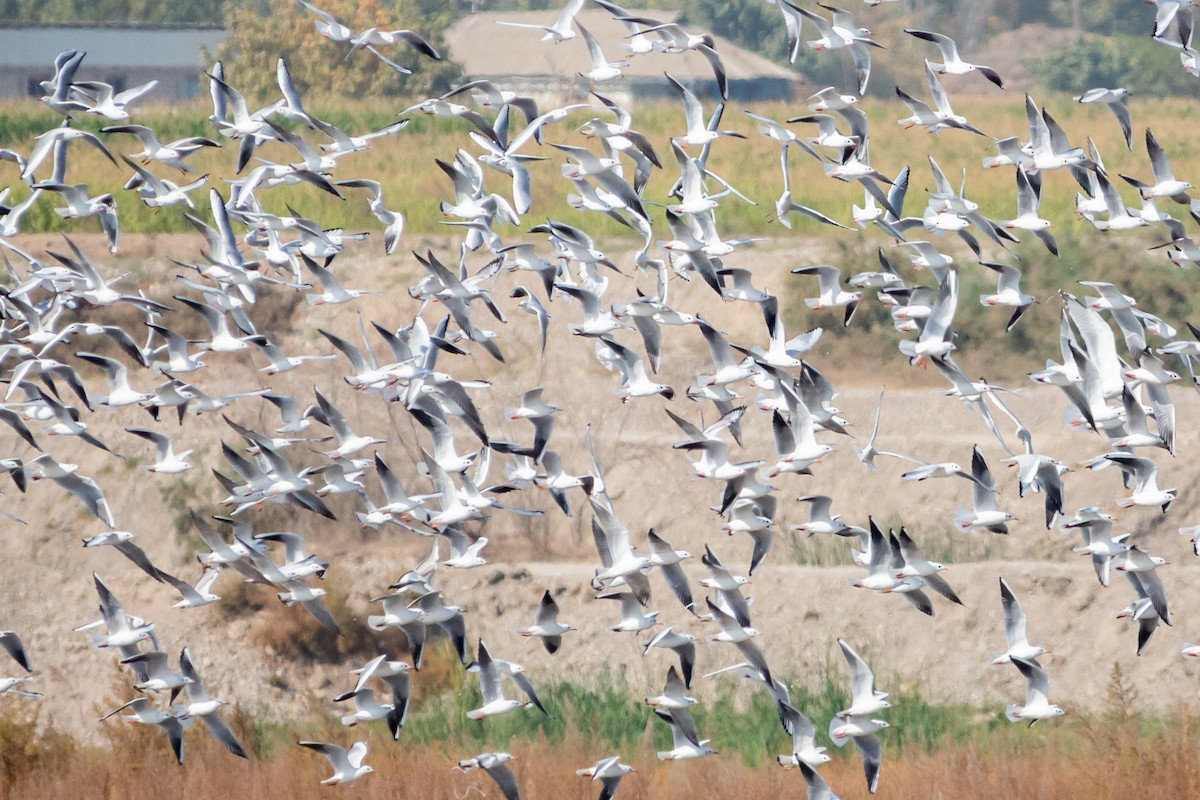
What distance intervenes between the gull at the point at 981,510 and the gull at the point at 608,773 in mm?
3390

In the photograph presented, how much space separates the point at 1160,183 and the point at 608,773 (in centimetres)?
663

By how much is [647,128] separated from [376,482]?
55.4ft

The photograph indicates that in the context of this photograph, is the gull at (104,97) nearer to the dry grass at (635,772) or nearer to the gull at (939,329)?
the dry grass at (635,772)

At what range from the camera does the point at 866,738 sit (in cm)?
1623

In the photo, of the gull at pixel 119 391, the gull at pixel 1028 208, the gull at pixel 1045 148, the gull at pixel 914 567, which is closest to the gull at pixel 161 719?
the gull at pixel 119 391

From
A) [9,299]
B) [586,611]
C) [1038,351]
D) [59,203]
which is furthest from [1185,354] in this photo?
[59,203]

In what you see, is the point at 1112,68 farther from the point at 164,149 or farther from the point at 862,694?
the point at 164,149

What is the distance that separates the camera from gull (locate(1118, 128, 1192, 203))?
15609 millimetres

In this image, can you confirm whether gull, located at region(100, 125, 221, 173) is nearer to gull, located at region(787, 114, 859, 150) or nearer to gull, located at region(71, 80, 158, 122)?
gull, located at region(71, 80, 158, 122)

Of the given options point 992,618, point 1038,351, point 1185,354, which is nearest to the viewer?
point 1185,354

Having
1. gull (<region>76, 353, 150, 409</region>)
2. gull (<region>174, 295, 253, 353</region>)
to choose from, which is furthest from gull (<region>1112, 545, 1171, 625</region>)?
gull (<region>76, 353, 150, 409</region>)

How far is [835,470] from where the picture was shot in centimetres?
2556

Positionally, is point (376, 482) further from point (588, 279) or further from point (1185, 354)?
point (1185, 354)

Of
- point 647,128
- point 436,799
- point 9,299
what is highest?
point 9,299
